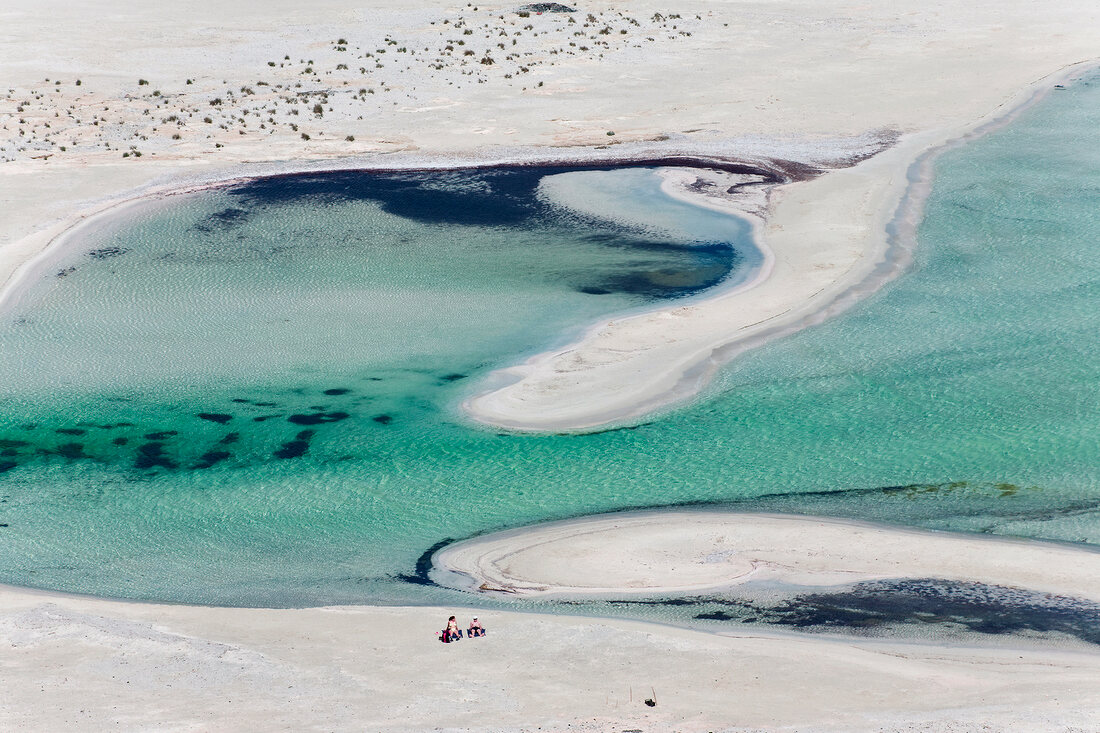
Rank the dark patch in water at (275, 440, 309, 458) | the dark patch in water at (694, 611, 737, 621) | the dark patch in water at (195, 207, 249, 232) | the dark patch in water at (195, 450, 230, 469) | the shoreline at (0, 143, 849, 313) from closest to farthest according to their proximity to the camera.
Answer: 1. the dark patch in water at (694, 611, 737, 621)
2. the dark patch in water at (195, 450, 230, 469)
3. the dark patch in water at (275, 440, 309, 458)
4. the dark patch in water at (195, 207, 249, 232)
5. the shoreline at (0, 143, 849, 313)

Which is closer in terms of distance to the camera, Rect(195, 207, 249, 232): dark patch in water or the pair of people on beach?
the pair of people on beach

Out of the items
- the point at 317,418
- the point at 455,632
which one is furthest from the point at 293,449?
the point at 455,632

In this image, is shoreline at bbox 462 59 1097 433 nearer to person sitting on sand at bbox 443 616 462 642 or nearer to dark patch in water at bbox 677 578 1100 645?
dark patch in water at bbox 677 578 1100 645

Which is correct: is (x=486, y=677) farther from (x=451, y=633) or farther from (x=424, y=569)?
(x=424, y=569)

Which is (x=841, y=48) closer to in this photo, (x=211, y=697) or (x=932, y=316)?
(x=932, y=316)

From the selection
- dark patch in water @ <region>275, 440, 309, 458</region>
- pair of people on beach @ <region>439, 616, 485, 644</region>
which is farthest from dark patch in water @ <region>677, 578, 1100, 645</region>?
dark patch in water @ <region>275, 440, 309, 458</region>
